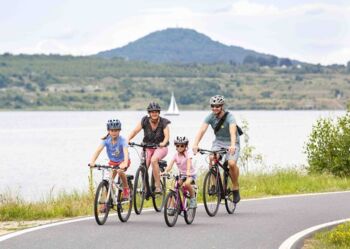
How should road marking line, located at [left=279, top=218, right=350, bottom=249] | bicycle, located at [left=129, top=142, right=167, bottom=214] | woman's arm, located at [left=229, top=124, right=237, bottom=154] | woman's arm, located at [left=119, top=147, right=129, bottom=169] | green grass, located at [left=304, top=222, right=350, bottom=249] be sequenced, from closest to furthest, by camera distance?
1. green grass, located at [left=304, top=222, right=350, bottom=249]
2. road marking line, located at [left=279, top=218, right=350, bottom=249]
3. woman's arm, located at [left=119, top=147, right=129, bottom=169]
4. woman's arm, located at [left=229, top=124, right=237, bottom=154]
5. bicycle, located at [left=129, top=142, right=167, bottom=214]

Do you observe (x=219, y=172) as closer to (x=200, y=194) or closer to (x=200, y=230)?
(x=200, y=230)

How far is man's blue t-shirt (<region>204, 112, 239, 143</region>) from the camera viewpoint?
50.5 ft

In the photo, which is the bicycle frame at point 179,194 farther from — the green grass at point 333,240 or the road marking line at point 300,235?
the green grass at point 333,240

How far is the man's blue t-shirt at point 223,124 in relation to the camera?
1540 cm

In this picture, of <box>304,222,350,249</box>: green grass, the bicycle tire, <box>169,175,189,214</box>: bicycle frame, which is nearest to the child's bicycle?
<box>169,175,189,214</box>: bicycle frame

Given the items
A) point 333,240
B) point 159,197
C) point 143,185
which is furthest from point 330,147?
point 333,240

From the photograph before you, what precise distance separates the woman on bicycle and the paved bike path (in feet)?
2.83

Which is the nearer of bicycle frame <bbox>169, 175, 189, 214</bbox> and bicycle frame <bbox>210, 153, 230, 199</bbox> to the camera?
bicycle frame <bbox>169, 175, 189, 214</bbox>

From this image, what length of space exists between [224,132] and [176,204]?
7.45 ft

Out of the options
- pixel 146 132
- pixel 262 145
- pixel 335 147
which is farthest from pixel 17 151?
pixel 146 132

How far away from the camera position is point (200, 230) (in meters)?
13.3

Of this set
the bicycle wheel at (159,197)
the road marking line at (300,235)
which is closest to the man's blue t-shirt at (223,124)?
the bicycle wheel at (159,197)

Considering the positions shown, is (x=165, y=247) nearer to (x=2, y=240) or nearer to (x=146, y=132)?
(x=2, y=240)

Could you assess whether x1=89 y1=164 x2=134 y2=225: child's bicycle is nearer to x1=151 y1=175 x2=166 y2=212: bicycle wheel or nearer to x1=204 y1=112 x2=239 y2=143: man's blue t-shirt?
x1=151 y1=175 x2=166 y2=212: bicycle wheel
